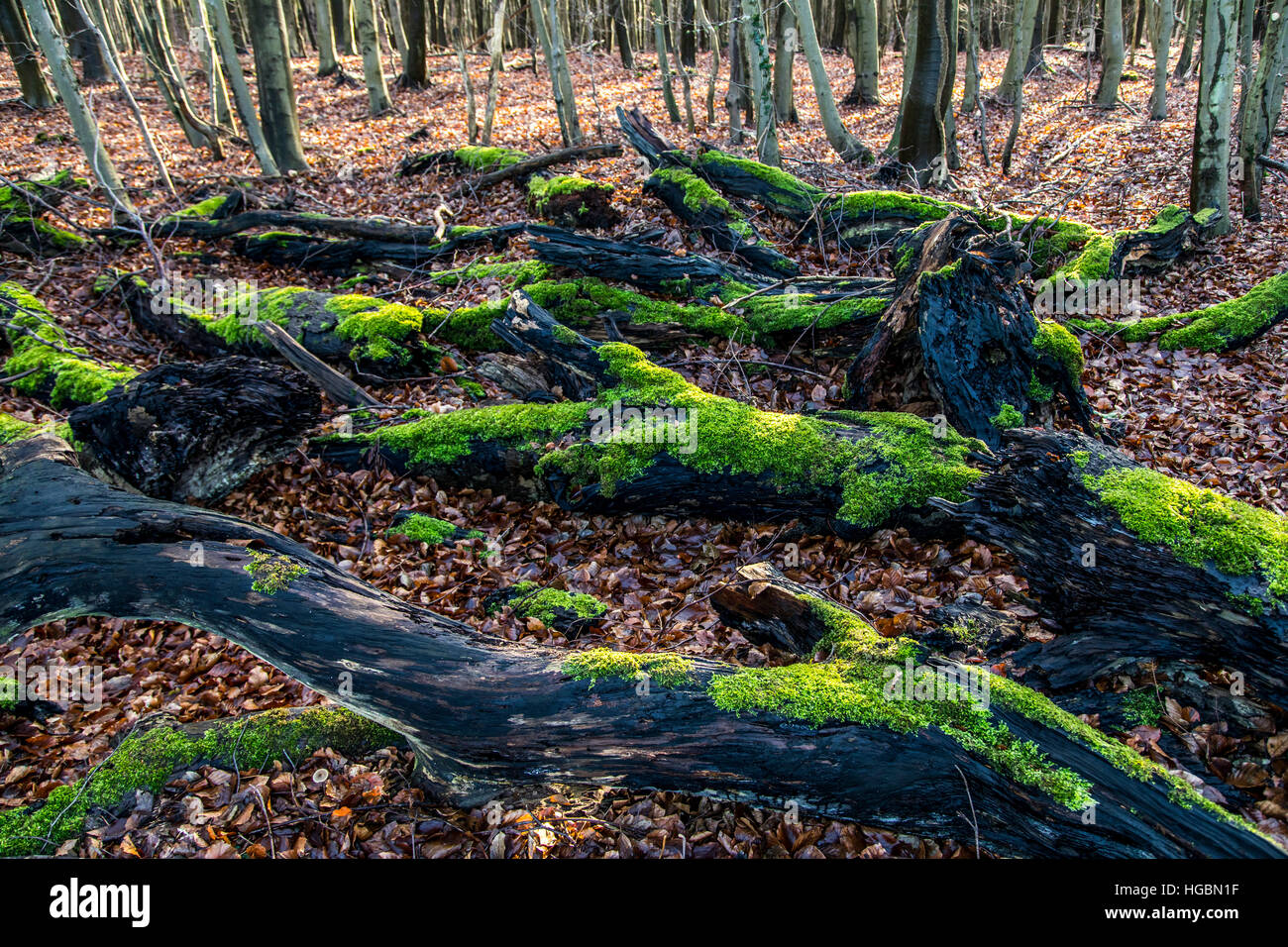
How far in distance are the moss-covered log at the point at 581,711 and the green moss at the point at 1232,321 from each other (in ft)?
20.6

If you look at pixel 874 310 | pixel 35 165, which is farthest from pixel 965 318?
pixel 35 165

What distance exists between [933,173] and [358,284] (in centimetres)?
946

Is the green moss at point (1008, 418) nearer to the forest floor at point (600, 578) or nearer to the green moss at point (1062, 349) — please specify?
the green moss at point (1062, 349)

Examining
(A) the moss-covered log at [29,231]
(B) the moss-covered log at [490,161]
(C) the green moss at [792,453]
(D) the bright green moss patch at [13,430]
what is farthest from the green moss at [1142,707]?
(A) the moss-covered log at [29,231]

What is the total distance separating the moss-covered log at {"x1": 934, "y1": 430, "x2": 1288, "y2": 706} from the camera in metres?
3.10

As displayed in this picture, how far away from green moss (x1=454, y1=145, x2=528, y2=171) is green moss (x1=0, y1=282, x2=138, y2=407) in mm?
7126

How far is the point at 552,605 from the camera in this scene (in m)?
4.83

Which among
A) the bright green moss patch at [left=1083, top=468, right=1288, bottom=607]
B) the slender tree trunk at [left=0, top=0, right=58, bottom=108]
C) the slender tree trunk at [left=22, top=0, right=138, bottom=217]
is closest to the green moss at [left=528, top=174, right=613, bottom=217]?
the slender tree trunk at [left=22, top=0, right=138, bottom=217]

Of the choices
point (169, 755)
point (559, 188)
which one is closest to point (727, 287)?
point (559, 188)

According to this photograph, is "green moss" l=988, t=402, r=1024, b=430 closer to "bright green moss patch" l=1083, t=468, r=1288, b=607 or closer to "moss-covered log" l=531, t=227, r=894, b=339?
"bright green moss patch" l=1083, t=468, r=1288, b=607

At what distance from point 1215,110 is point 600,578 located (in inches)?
389

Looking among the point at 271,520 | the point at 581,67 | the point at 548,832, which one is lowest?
the point at 548,832
